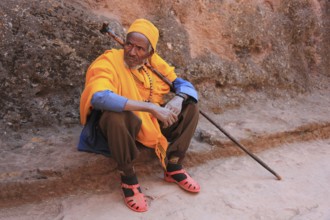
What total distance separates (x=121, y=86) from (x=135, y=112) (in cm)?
22

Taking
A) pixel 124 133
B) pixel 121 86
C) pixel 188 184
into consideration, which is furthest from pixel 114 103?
pixel 188 184

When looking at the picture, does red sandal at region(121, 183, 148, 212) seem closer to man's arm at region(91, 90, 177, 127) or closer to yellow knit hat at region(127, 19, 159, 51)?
man's arm at region(91, 90, 177, 127)

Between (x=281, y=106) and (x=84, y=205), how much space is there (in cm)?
303

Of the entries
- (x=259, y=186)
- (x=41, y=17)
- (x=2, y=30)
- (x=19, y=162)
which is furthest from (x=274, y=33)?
(x=19, y=162)

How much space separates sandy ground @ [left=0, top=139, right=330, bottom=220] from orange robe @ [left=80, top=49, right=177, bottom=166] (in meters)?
0.36

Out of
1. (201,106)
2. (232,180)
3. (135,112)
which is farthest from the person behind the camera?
(201,106)

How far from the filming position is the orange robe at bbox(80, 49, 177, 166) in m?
2.72

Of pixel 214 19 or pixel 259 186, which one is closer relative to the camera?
pixel 259 186

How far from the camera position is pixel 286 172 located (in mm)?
3627

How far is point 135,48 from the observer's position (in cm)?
285

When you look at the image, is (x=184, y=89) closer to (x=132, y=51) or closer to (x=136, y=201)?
(x=132, y=51)

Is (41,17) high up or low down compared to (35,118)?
up

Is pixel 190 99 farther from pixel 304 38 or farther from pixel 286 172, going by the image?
pixel 304 38

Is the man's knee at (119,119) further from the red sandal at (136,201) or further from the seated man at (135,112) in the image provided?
the red sandal at (136,201)
